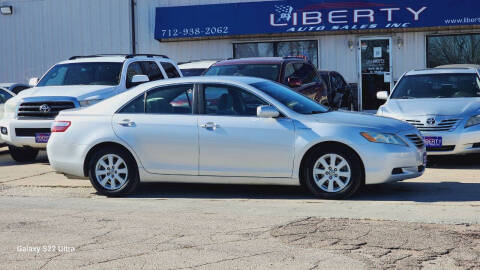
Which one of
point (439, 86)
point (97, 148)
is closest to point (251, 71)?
point (439, 86)

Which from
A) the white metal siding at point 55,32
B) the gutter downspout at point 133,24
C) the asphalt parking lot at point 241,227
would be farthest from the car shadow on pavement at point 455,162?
the white metal siding at point 55,32

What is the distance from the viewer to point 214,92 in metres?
9.66

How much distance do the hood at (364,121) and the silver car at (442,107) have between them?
278 cm

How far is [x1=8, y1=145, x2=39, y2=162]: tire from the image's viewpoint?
14320 mm

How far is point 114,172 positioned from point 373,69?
15.2 m

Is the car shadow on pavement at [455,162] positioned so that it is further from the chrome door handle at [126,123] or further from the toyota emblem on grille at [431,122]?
the chrome door handle at [126,123]

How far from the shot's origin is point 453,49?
2281 cm

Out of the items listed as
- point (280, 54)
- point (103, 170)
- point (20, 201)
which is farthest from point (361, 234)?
point (280, 54)

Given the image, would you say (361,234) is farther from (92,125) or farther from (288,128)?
(92,125)

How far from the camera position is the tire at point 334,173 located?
8984 mm

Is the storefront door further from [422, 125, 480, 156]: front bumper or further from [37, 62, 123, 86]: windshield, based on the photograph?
[422, 125, 480, 156]: front bumper

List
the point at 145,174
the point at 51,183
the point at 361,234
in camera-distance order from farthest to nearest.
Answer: the point at 51,183 → the point at 145,174 → the point at 361,234

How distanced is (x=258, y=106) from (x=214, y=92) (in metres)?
0.61

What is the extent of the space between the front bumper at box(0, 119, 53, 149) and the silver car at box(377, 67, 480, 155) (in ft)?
18.4
